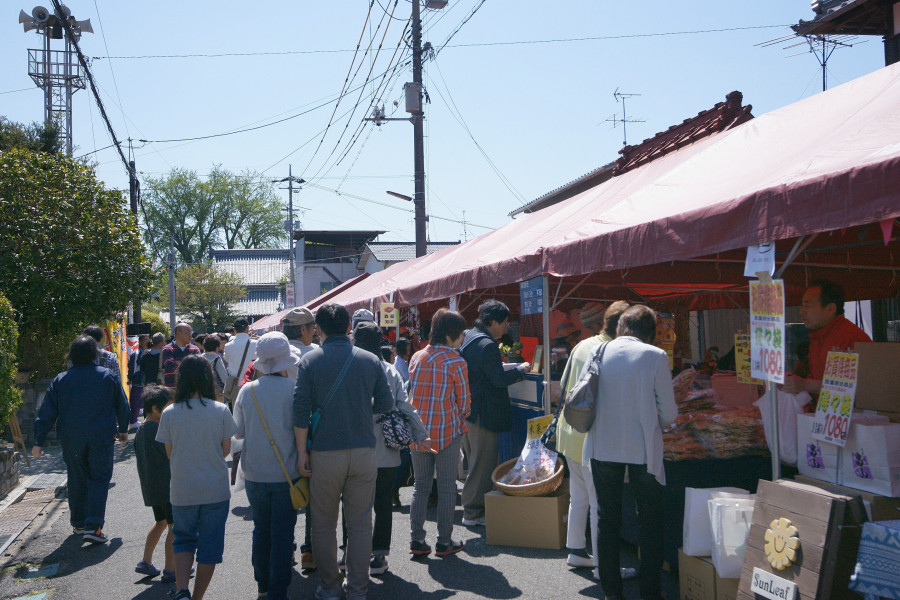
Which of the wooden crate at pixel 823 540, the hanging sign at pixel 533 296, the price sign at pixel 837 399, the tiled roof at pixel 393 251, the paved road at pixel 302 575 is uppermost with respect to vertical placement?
the tiled roof at pixel 393 251

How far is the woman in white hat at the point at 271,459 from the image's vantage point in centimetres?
448

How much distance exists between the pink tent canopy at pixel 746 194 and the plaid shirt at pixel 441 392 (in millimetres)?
1114

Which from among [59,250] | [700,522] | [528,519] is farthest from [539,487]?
[59,250]

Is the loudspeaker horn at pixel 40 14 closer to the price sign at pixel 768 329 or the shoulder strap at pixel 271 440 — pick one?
the shoulder strap at pixel 271 440

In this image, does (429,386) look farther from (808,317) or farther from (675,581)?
(808,317)

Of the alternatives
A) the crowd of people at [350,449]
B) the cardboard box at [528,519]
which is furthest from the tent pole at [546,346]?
the crowd of people at [350,449]

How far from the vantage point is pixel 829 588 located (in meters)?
3.27

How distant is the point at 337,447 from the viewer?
4398mm

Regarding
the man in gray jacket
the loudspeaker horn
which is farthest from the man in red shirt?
the loudspeaker horn

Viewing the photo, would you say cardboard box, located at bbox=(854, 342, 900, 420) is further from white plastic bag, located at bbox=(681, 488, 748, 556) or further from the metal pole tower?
the metal pole tower

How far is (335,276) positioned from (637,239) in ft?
132

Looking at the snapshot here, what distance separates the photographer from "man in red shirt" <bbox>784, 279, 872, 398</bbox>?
179 inches

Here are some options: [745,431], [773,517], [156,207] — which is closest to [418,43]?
[745,431]

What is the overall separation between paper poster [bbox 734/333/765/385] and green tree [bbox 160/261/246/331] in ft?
140
